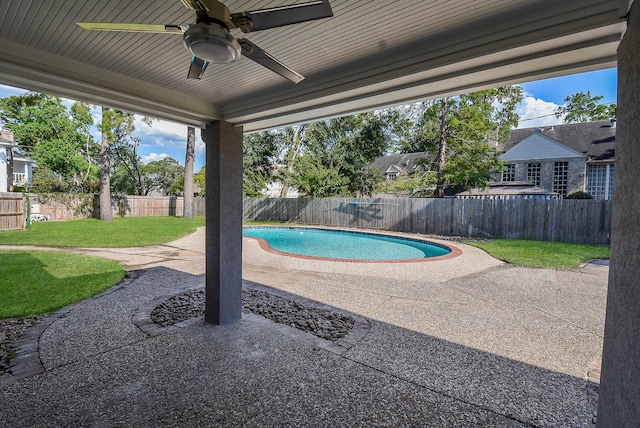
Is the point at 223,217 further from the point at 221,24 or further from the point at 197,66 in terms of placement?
the point at 221,24

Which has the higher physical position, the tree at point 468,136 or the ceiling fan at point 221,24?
the tree at point 468,136

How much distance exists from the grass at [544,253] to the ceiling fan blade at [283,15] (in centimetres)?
782

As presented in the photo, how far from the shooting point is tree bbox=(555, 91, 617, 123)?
2481 cm

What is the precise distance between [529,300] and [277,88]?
486 cm

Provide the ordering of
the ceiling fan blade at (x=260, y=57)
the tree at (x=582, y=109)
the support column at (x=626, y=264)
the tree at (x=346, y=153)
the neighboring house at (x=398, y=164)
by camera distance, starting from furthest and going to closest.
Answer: the neighboring house at (x=398, y=164) → the tree at (x=582, y=109) → the tree at (x=346, y=153) → the ceiling fan blade at (x=260, y=57) → the support column at (x=626, y=264)

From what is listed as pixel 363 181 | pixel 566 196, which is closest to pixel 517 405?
pixel 363 181

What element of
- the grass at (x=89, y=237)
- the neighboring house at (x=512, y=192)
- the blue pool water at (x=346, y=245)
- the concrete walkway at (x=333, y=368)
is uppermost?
the neighboring house at (x=512, y=192)

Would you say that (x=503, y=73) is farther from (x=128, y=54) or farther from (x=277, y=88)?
(x=128, y=54)

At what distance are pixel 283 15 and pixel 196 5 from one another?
45 cm

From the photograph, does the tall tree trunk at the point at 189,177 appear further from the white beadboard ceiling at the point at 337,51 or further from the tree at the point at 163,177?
the white beadboard ceiling at the point at 337,51

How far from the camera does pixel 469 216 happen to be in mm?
12656

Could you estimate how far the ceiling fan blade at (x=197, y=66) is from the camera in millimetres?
2064

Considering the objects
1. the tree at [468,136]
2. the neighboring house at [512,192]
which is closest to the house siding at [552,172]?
the neighboring house at [512,192]

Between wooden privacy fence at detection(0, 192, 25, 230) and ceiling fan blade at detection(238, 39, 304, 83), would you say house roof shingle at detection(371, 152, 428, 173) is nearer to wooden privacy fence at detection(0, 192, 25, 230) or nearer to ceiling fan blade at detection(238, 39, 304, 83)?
wooden privacy fence at detection(0, 192, 25, 230)
